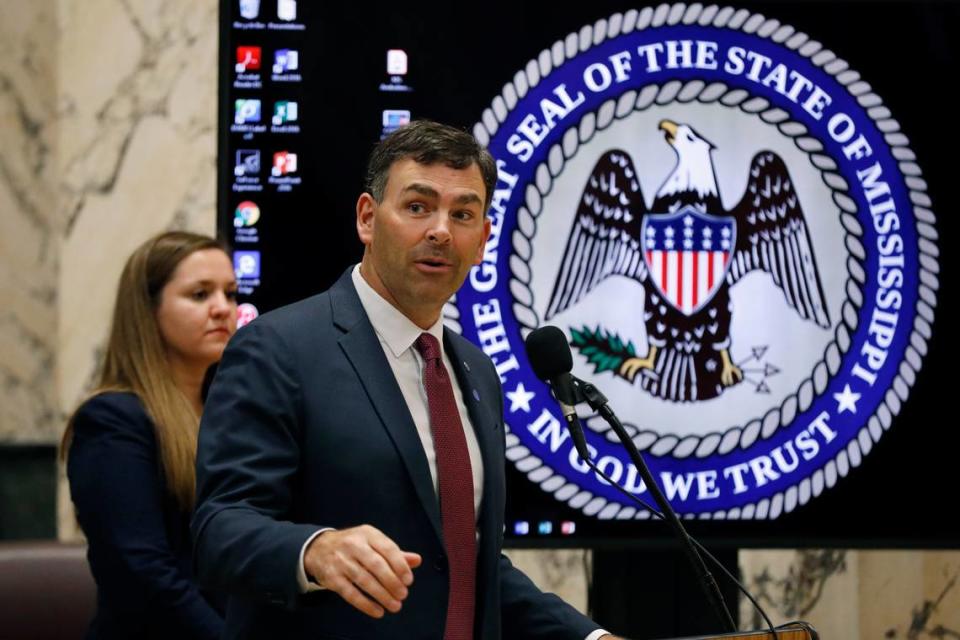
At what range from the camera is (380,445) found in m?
2.28

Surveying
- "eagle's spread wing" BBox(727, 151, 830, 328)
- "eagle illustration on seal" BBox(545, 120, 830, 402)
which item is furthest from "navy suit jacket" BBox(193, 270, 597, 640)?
"eagle's spread wing" BBox(727, 151, 830, 328)

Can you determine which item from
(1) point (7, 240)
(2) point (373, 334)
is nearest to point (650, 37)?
(2) point (373, 334)

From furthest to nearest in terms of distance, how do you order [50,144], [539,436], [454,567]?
1. [50,144]
2. [539,436]
3. [454,567]

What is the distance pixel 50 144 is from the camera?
481cm

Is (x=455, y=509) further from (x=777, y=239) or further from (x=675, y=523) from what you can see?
(x=777, y=239)

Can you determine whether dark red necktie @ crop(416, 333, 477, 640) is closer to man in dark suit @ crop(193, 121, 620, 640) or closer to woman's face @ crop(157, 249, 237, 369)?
man in dark suit @ crop(193, 121, 620, 640)

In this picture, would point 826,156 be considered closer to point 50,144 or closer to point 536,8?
point 536,8

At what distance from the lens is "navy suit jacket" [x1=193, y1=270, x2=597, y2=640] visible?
7.07 ft

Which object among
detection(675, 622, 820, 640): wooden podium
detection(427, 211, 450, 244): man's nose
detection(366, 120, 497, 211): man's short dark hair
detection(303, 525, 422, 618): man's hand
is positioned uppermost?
detection(366, 120, 497, 211): man's short dark hair

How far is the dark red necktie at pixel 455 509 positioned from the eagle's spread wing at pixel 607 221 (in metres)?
1.60

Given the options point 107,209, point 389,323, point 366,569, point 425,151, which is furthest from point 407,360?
point 107,209

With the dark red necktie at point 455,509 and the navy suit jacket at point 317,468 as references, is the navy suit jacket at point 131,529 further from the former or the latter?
the dark red necktie at point 455,509

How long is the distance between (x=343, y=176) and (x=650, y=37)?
98 cm

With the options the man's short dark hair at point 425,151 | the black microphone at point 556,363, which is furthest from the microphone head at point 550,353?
the man's short dark hair at point 425,151
